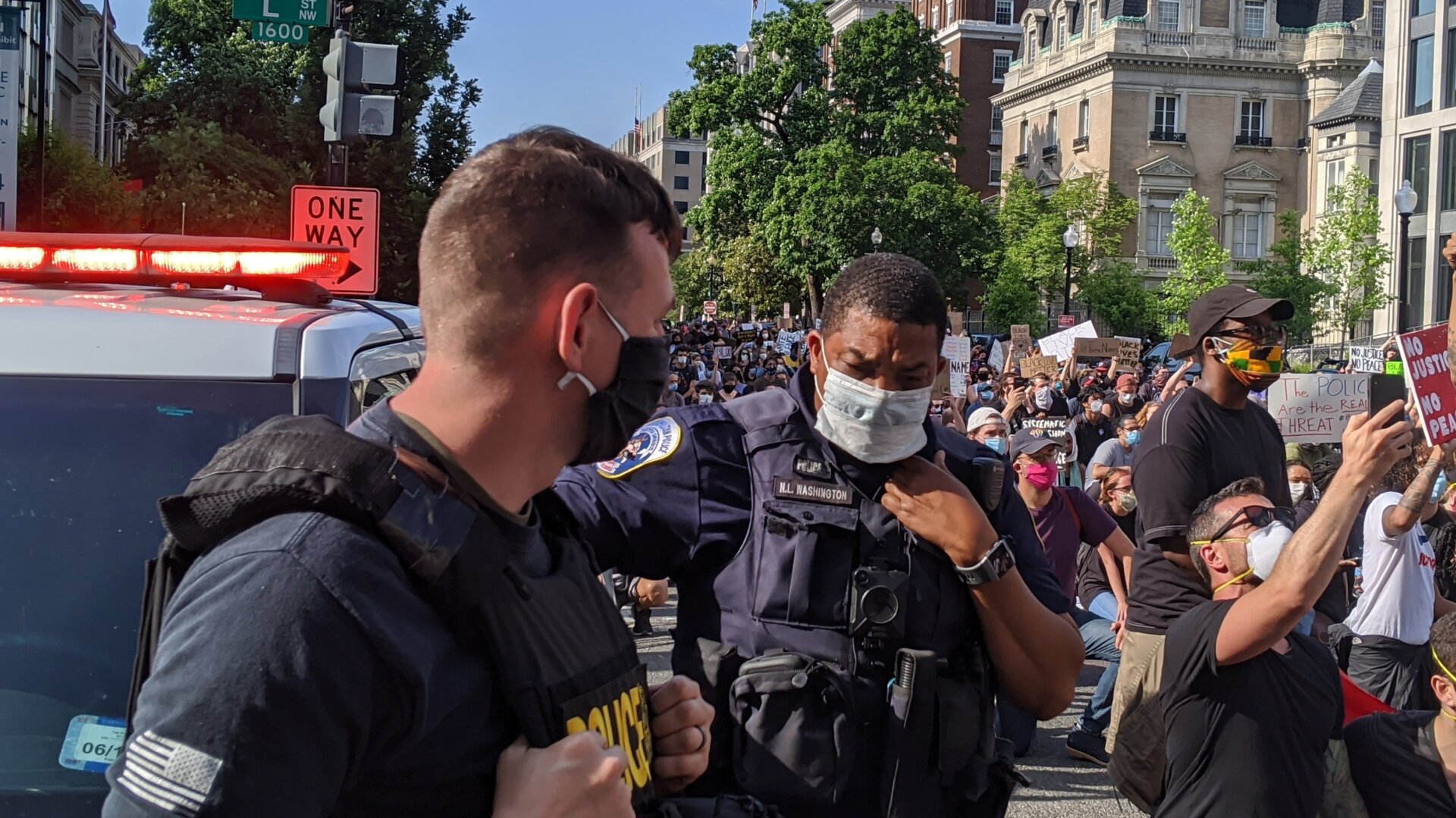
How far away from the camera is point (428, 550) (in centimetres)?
147

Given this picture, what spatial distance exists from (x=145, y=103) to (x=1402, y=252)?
86.5 feet

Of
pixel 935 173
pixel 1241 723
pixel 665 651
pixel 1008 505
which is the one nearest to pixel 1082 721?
pixel 665 651

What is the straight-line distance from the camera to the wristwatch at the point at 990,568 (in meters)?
2.88

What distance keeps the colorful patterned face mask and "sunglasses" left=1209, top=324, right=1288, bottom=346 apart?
0.01 metres

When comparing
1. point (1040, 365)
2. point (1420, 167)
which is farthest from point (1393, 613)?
point (1420, 167)

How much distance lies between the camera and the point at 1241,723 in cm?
396

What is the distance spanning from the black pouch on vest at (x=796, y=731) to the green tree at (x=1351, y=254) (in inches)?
1964

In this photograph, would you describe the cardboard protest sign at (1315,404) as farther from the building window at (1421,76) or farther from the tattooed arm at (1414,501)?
the building window at (1421,76)

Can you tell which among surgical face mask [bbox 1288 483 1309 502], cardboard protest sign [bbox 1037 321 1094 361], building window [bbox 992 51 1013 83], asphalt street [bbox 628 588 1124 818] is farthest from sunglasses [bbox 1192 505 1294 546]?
building window [bbox 992 51 1013 83]

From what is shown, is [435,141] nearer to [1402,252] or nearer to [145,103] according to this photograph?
[145,103]

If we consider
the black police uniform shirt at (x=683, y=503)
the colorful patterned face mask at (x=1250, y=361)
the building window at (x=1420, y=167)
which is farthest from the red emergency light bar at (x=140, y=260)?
the building window at (x=1420, y=167)

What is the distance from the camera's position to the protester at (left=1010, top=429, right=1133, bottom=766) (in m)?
7.87

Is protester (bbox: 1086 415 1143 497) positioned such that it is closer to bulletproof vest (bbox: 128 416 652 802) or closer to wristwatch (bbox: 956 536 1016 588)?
wristwatch (bbox: 956 536 1016 588)

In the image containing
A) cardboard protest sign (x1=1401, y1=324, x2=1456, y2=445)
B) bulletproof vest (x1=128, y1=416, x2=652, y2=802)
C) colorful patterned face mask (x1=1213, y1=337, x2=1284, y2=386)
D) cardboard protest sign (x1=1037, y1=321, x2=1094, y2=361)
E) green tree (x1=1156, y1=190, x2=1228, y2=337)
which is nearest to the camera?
bulletproof vest (x1=128, y1=416, x2=652, y2=802)
